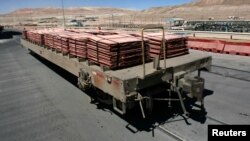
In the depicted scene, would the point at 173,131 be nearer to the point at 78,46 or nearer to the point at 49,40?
the point at 78,46

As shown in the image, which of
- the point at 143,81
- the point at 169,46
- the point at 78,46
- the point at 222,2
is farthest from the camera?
Result: the point at 222,2

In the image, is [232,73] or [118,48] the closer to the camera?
[118,48]

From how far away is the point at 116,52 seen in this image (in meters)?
6.04

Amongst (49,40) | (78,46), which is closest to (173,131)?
(78,46)

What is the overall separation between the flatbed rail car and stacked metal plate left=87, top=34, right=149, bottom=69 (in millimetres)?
169

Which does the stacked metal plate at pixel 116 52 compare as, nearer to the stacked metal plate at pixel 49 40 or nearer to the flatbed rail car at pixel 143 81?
the flatbed rail car at pixel 143 81

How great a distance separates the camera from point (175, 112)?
22.3ft

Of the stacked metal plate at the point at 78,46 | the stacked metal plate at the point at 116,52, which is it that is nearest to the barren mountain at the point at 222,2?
the stacked metal plate at the point at 78,46

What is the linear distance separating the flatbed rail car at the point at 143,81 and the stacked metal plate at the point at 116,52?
17 centimetres

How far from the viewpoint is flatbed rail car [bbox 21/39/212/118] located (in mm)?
5516

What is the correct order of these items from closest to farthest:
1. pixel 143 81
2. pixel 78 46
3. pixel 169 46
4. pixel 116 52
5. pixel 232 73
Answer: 1. pixel 143 81
2. pixel 116 52
3. pixel 169 46
4. pixel 78 46
5. pixel 232 73

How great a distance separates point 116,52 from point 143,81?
0.97 metres

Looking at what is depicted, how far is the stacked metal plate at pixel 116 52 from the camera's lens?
6023 mm

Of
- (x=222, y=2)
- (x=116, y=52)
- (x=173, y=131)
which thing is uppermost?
(x=222, y=2)
